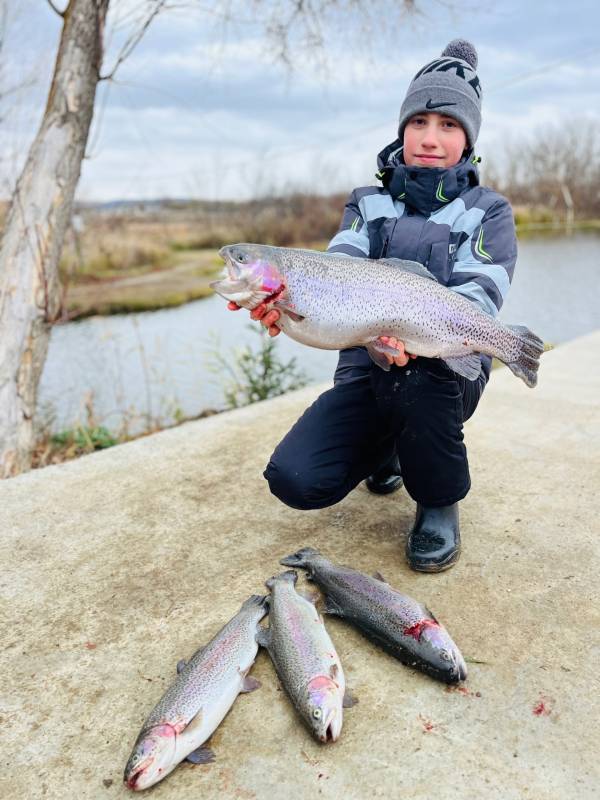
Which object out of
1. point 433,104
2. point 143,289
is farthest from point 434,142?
point 143,289

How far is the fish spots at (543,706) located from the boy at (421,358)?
0.73 metres

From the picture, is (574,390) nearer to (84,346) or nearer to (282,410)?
(282,410)

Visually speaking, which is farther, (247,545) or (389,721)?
(247,545)

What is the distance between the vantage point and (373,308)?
7.95 ft

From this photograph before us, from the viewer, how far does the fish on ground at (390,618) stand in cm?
212

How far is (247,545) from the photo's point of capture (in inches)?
119

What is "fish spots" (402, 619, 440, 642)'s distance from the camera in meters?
2.17

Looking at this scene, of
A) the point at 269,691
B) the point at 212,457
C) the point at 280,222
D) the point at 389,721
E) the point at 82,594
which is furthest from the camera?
the point at 280,222

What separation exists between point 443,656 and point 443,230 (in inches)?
64.1

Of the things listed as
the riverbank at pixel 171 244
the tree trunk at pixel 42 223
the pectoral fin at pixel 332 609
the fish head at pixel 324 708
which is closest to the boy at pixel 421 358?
the pectoral fin at pixel 332 609

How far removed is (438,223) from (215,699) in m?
1.96

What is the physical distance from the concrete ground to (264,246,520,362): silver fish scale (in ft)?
3.10

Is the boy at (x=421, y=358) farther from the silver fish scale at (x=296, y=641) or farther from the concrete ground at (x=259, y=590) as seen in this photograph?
the silver fish scale at (x=296, y=641)

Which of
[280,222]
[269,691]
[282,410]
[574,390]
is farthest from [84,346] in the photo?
[280,222]
